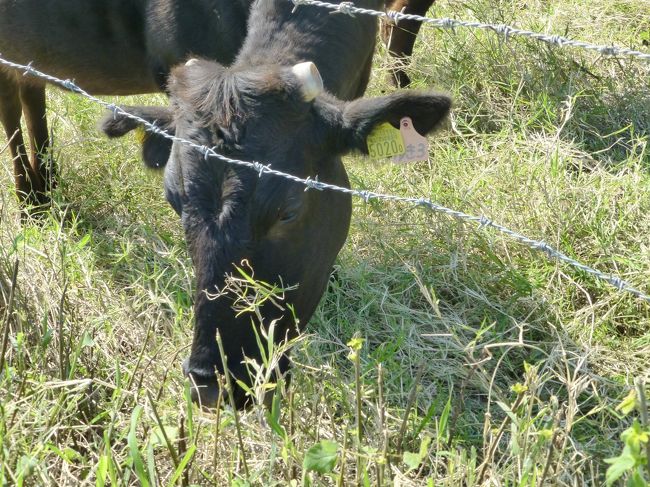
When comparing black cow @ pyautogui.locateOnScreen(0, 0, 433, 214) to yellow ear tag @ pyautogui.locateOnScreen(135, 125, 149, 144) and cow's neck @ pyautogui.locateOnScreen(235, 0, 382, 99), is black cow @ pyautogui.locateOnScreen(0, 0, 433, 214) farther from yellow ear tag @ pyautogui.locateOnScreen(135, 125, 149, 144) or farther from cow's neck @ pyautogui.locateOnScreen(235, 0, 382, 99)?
yellow ear tag @ pyautogui.locateOnScreen(135, 125, 149, 144)

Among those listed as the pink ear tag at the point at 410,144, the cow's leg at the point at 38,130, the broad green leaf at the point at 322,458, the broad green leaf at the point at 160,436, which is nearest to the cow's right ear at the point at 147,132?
the pink ear tag at the point at 410,144

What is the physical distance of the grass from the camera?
2846 mm

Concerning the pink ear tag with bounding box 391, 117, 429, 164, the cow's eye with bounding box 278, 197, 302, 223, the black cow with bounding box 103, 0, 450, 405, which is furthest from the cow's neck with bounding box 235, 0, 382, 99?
the cow's eye with bounding box 278, 197, 302, 223

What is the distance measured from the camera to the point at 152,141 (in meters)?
3.75

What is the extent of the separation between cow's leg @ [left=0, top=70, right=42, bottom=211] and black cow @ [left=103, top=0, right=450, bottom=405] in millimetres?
1996

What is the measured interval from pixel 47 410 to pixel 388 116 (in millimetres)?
1599

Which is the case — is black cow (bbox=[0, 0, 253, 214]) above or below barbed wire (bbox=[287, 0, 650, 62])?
below

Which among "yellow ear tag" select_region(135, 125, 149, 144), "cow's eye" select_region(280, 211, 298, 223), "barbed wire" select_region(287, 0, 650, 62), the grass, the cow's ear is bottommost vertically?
the grass

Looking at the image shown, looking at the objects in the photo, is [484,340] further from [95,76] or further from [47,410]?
[95,76]

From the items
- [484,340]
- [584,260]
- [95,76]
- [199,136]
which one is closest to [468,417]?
[484,340]

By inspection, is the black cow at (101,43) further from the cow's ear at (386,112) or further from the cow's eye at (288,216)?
the cow's eye at (288,216)

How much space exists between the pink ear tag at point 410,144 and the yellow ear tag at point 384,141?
0.02 m

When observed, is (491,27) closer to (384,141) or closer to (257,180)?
(384,141)

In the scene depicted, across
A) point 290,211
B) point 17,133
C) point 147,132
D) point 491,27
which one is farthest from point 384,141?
point 17,133
